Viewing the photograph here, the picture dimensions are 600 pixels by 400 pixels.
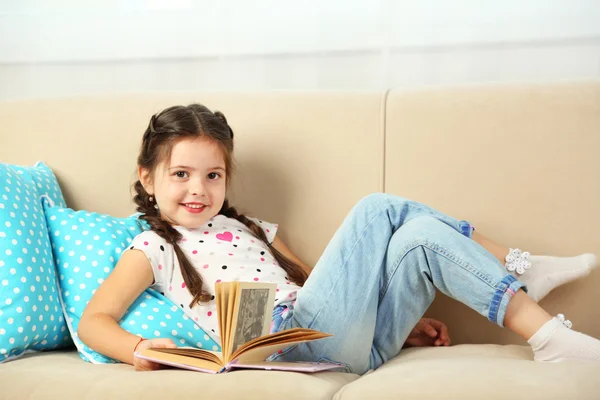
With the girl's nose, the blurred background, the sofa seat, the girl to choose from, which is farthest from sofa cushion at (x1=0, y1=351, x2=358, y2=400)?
the blurred background

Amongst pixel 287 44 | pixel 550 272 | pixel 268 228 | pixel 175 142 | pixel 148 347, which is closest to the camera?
pixel 148 347

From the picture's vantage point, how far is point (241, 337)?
1.16 meters

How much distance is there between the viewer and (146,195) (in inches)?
67.3

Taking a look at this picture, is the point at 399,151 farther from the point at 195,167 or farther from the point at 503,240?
the point at 195,167

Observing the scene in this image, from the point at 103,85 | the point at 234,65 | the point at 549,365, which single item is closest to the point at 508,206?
the point at 549,365

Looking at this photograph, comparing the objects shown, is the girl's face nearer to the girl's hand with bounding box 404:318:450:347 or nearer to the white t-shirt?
the white t-shirt

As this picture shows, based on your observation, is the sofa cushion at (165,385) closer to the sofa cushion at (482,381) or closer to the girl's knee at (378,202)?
the sofa cushion at (482,381)

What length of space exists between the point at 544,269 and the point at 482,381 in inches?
21.5

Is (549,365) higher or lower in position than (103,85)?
lower

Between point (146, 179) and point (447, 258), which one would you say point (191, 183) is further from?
point (447, 258)

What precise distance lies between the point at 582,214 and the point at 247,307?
861mm

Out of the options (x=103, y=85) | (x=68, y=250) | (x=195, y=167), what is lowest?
(x=68, y=250)

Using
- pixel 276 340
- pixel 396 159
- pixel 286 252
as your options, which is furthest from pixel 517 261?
pixel 276 340

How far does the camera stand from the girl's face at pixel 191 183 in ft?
5.23
